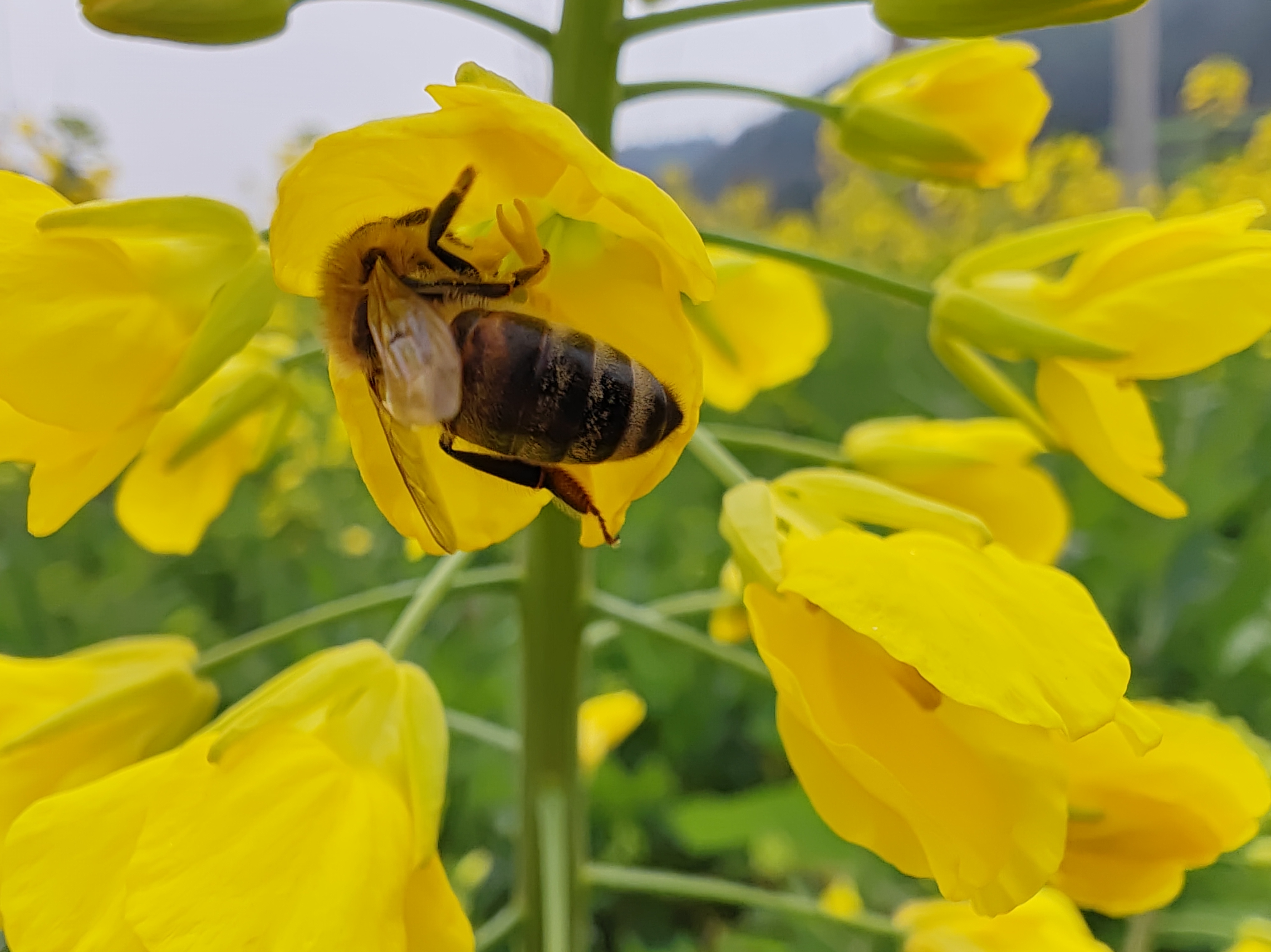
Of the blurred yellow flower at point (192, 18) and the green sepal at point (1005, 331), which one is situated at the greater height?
the blurred yellow flower at point (192, 18)

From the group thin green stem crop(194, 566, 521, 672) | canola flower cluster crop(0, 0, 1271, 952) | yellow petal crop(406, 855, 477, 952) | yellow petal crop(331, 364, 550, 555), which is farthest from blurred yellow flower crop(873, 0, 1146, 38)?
yellow petal crop(406, 855, 477, 952)

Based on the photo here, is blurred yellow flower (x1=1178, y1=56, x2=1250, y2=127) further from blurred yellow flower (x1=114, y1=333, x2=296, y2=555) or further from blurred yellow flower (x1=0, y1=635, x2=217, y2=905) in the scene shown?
blurred yellow flower (x1=0, y1=635, x2=217, y2=905)

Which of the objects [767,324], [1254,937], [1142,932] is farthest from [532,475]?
[1142,932]

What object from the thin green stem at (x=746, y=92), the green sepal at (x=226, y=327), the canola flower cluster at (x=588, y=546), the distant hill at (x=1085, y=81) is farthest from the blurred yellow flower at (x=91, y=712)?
the distant hill at (x=1085, y=81)

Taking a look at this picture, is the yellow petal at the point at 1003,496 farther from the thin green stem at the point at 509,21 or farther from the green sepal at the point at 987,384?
the thin green stem at the point at 509,21

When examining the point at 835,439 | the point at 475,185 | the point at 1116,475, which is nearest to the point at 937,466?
the point at 1116,475

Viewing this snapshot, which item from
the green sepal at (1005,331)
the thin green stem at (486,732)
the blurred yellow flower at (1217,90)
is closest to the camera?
the green sepal at (1005,331)
